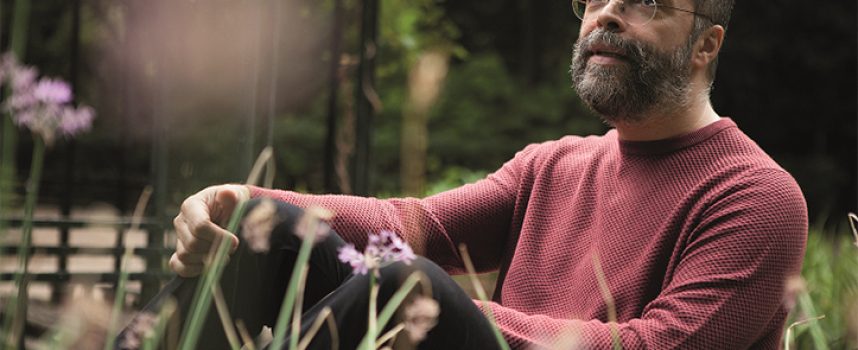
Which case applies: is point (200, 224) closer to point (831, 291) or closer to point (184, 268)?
point (184, 268)

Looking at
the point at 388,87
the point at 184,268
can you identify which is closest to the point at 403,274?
the point at 184,268

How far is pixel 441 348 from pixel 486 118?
11.1 meters

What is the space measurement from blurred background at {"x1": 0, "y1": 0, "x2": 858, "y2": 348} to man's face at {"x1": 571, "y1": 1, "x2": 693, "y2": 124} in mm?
483

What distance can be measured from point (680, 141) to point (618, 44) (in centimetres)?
20

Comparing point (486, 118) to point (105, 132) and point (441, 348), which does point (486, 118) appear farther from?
point (441, 348)

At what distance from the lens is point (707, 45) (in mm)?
1938

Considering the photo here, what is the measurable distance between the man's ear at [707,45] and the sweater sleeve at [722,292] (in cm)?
37

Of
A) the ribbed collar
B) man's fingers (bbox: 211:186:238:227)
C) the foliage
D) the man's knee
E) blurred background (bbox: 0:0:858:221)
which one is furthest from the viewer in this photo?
blurred background (bbox: 0:0:858:221)

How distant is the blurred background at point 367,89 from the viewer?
346 centimetres

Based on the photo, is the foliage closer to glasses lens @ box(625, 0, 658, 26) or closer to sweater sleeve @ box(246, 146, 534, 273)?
sweater sleeve @ box(246, 146, 534, 273)

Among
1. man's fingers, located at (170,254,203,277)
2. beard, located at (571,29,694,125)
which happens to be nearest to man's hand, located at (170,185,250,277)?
man's fingers, located at (170,254,203,277)

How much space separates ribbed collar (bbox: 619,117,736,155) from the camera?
1828mm

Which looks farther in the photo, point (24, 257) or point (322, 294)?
point (322, 294)

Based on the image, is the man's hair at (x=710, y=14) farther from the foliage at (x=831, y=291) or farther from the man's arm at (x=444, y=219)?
the foliage at (x=831, y=291)
